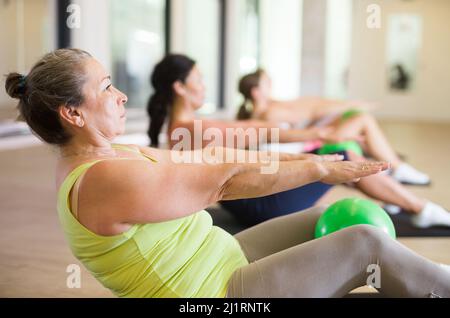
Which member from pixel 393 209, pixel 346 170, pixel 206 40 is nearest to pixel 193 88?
pixel 393 209

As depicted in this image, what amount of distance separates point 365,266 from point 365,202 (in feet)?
2.56

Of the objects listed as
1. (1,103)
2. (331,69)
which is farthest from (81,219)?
(331,69)

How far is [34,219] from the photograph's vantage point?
11.1ft

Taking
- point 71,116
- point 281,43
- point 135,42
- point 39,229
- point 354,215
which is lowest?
point 39,229

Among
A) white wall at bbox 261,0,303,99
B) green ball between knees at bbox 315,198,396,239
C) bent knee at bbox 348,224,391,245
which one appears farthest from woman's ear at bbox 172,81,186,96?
white wall at bbox 261,0,303,99

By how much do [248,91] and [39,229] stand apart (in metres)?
1.81

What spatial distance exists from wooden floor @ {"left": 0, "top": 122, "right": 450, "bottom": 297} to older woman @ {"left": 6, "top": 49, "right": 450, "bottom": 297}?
18 cm

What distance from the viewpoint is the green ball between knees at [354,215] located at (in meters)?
1.97

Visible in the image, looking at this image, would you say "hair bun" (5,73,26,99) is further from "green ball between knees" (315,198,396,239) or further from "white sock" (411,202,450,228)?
"white sock" (411,202,450,228)

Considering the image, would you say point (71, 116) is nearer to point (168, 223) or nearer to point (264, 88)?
point (168, 223)

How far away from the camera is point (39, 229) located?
3.17 m

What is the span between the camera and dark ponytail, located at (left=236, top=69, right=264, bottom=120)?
4216 millimetres

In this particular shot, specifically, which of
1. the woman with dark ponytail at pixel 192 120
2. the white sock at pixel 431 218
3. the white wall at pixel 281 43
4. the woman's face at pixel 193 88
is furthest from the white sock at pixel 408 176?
the white wall at pixel 281 43

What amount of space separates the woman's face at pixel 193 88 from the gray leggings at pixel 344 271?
1550 millimetres
